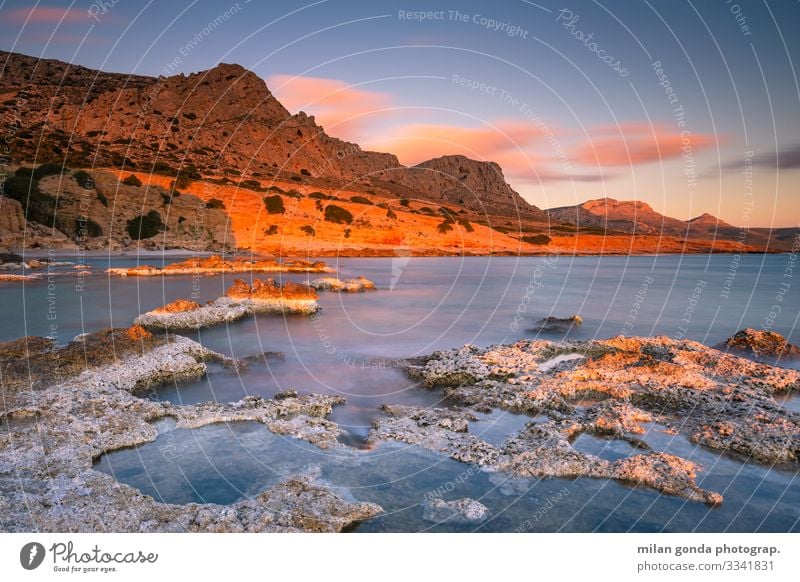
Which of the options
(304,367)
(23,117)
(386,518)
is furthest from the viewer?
(23,117)

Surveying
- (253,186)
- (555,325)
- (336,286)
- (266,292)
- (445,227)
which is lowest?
(555,325)

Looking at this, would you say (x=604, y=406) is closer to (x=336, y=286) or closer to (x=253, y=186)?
(x=336, y=286)

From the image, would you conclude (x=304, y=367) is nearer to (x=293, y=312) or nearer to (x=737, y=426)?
(x=293, y=312)

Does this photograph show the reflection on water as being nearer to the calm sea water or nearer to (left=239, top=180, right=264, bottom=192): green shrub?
the calm sea water

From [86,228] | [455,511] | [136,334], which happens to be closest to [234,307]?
[136,334]

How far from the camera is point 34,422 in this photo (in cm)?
1263

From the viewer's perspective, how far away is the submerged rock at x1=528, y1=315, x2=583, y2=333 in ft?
96.6

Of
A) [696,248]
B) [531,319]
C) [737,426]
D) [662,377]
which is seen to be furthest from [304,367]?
[696,248]

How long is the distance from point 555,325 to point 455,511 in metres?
22.7

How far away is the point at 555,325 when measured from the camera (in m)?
30.8

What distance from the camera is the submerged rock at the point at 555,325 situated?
29456 mm

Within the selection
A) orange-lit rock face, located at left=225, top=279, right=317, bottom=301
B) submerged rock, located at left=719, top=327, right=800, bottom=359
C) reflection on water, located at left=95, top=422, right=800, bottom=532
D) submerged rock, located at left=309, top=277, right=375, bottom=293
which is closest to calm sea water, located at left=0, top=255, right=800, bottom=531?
reflection on water, located at left=95, top=422, right=800, bottom=532

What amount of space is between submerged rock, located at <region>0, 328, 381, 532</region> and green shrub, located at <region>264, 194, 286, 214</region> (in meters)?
67.8
